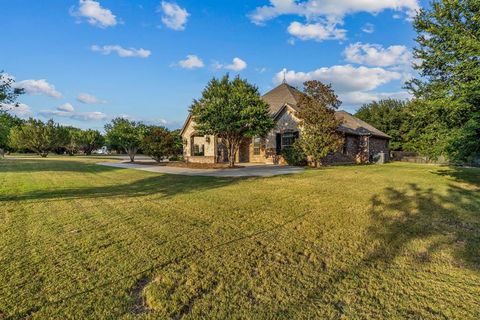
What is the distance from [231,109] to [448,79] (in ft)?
39.0

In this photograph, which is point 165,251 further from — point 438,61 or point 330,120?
point 330,120

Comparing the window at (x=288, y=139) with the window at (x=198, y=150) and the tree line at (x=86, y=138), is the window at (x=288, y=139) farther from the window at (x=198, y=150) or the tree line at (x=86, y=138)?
the tree line at (x=86, y=138)

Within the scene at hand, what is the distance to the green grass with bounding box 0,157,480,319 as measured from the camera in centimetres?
281

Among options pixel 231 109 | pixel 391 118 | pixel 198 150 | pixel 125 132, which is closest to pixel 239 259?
pixel 231 109

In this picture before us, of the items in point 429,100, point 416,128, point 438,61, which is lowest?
point 416,128

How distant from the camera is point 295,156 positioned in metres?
21.1

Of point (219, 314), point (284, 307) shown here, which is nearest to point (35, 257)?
point (219, 314)

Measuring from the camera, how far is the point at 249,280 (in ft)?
10.9

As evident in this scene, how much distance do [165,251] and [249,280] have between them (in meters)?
1.47

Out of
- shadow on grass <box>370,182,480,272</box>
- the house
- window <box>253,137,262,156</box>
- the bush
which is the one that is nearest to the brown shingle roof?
the house

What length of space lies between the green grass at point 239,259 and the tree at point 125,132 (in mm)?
22977

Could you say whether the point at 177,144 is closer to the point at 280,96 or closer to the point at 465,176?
the point at 280,96

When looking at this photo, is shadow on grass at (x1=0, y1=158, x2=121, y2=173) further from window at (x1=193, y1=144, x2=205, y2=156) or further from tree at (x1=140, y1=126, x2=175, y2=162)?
window at (x1=193, y1=144, x2=205, y2=156)

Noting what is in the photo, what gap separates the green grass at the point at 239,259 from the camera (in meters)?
2.81
